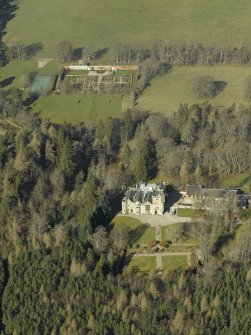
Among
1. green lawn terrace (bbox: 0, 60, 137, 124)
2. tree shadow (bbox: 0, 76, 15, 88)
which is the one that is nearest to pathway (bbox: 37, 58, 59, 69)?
green lawn terrace (bbox: 0, 60, 137, 124)

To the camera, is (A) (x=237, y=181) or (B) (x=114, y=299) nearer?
(B) (x=114, y=299)

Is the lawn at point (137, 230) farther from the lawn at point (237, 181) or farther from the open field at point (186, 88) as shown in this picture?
the open field at point (186, 88)

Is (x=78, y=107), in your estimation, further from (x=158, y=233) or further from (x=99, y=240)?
(x=99, y=240)

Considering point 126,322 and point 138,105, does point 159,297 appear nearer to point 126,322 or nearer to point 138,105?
point 126,322

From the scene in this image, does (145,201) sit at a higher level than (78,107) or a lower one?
lower

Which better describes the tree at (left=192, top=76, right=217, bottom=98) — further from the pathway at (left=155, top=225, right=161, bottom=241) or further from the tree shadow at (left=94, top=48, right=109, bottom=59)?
the pathway at (left=155, top=225, right=161, bottom=241)

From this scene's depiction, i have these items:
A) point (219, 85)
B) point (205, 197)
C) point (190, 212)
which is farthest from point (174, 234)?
point (219, 85)

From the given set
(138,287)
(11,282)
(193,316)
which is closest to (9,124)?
(11,282)

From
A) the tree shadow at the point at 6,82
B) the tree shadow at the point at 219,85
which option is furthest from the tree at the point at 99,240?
the tree shadow at the point at 6,82
